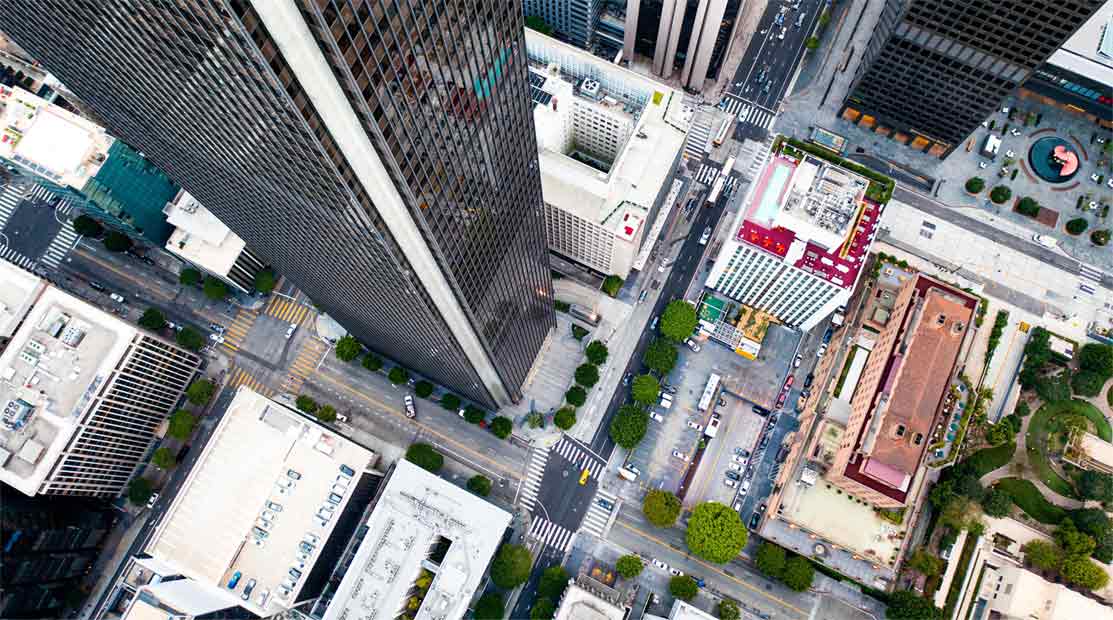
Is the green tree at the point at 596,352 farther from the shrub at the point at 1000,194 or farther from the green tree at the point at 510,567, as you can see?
the shrub at the point at 1000,194

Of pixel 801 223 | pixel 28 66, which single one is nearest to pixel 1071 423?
pixel 801 223

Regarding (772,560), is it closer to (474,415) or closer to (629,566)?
(629,566)

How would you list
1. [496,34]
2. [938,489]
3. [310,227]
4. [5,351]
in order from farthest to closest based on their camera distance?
Result: 1. [938,489]
2. [5,351]
3. [310,227]
4. [496,34]

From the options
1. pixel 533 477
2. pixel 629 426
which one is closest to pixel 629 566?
pixel 533 477

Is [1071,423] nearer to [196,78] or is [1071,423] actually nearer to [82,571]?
[196,78]

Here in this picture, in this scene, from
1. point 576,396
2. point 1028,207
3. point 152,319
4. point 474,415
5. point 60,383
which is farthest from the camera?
point 1028,207

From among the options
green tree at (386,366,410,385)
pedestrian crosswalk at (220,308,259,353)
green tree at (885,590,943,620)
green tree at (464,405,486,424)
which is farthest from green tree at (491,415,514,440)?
green tree at (885,590,943,620)
